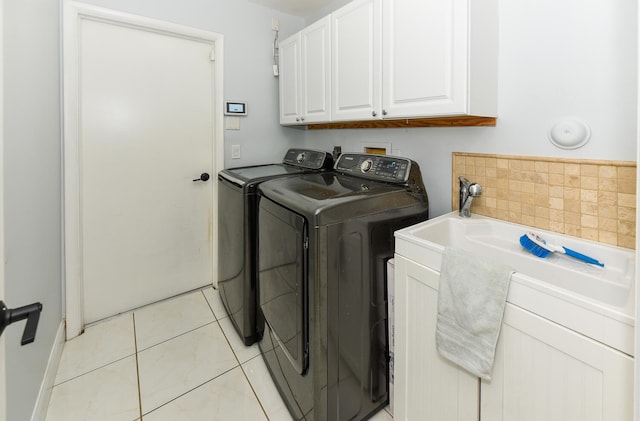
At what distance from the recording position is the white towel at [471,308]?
37.4 inches

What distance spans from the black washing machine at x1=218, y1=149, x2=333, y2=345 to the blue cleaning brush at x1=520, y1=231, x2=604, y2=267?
4.38ft

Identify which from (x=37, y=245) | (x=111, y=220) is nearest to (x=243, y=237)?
(x=37, y=245)

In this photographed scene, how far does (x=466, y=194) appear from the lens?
1.54 m

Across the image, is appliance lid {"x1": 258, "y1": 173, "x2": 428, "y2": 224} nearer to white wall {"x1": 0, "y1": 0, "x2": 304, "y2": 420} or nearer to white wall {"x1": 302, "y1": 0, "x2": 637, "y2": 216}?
white wall {"x1": 302, "y1": 0, "x2": 637, "y2": 216}

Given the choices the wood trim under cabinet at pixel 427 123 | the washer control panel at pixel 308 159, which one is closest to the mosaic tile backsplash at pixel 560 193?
the wood trim under cabinet at pixel 427 123

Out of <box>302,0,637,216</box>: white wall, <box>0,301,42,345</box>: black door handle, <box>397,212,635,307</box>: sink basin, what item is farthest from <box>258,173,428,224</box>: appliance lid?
<box>0,301,42,345</box>: black door handle

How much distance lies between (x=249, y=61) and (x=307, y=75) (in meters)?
0.65

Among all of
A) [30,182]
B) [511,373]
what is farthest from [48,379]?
[511,373]

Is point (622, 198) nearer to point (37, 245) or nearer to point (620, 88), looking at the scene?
point (620, 88)

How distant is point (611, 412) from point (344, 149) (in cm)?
204

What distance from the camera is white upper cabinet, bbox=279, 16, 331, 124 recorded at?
2.05m

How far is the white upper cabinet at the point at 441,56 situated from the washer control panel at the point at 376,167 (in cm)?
24

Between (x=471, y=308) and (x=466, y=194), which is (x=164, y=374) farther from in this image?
(x=466, y=194)

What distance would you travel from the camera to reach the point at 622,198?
1.13 meters
